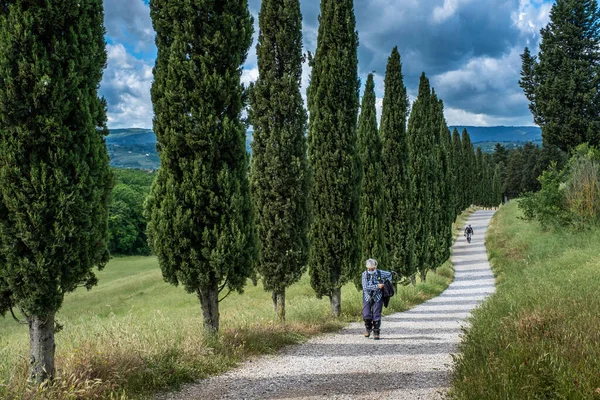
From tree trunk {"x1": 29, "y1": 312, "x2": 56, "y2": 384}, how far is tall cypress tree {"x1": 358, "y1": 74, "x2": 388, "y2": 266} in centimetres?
1165

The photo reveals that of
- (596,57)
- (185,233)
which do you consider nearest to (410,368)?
(185,233)

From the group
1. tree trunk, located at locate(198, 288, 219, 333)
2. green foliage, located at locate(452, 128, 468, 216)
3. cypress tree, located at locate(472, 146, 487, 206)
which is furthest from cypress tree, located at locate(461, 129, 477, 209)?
tree trunk, located at locate(198, 288, 219, 333)

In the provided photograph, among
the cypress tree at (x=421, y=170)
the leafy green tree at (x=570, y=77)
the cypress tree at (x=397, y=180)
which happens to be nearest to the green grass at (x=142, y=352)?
the cypress tree at (x=397, y=180)

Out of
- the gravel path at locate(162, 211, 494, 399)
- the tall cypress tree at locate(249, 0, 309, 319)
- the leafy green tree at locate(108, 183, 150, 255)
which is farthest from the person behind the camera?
the leafy green tree at locate(108, 183, 150, 255)

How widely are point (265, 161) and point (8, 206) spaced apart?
7.42 meters

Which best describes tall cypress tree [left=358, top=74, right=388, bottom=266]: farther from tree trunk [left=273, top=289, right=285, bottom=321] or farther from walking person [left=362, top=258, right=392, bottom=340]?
walking person [left=362, top=258, right=392, bottom=340]

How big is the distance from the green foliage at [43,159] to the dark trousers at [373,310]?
653cm

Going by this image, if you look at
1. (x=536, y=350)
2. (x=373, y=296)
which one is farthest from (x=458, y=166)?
(x=536, y=350)

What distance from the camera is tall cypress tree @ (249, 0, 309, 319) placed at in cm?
1191

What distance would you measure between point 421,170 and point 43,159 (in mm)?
21899

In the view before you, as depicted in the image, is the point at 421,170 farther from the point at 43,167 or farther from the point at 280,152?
the point at 43,167

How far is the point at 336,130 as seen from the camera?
45.5ft

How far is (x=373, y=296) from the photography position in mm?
10266

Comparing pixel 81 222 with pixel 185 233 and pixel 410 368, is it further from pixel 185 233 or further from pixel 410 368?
pixel 410 368
